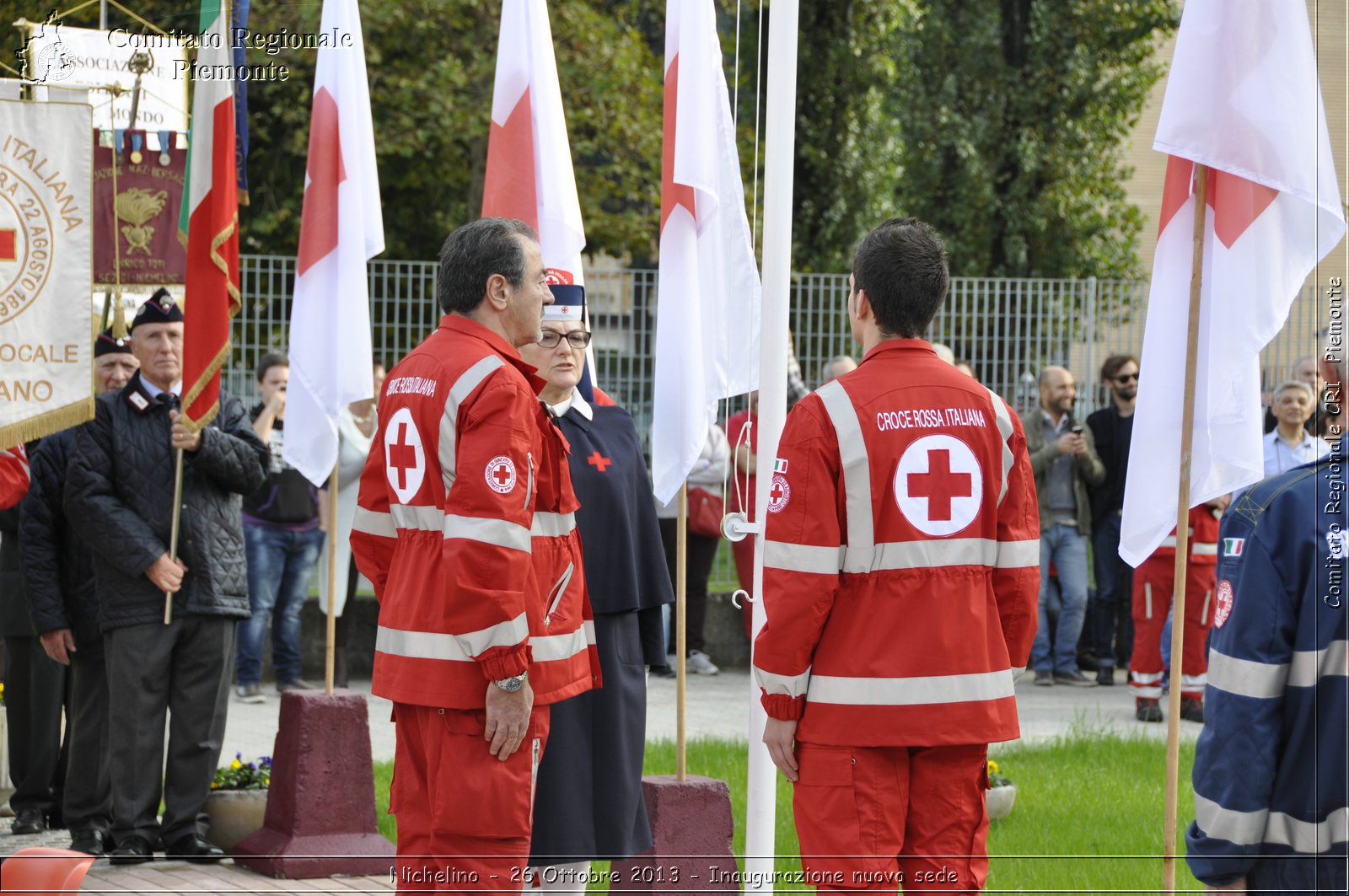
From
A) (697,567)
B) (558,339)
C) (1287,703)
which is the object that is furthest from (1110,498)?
(1287,703)

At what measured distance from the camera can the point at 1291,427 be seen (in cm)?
1048

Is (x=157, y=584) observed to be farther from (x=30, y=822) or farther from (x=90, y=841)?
(x=30, y=822)

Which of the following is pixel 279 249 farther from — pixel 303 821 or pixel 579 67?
pixel 303 821

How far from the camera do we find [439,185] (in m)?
20.2

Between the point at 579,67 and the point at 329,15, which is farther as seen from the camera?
the point at 579,67

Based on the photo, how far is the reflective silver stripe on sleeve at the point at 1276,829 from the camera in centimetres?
325

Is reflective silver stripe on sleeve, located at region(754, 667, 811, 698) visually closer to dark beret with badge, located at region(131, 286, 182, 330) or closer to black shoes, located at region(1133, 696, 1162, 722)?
dark beret with badge, located at region(131, 286, 182, 330)

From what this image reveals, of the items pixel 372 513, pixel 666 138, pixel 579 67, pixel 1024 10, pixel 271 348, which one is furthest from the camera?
pixel 1024 10

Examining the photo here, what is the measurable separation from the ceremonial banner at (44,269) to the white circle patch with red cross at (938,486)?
3292mm

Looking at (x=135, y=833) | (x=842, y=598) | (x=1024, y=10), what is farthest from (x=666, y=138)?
(x=1024, y=10)

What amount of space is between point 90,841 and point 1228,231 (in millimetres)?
5161

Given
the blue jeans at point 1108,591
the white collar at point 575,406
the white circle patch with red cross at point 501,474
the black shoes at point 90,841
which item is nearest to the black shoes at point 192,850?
the black shoes at point 90,841

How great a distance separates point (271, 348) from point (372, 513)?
864 centimetres

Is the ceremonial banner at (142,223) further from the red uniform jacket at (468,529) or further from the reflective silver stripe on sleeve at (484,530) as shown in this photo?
the reflective silver stripe on sleeve at (484,530)
